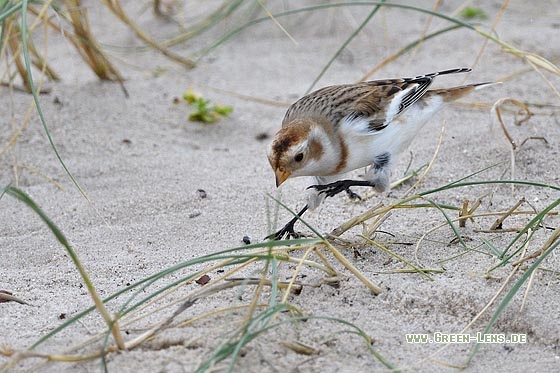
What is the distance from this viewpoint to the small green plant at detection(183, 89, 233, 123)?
5301 mm

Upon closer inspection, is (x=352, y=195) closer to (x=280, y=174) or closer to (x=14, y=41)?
(x=280, y=174)

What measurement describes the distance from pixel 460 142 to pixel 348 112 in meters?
1.10

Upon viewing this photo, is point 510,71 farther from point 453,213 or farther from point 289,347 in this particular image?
point 289,347

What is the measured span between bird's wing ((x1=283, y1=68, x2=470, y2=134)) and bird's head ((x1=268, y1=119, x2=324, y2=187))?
15 cm

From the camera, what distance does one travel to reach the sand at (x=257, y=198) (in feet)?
9.06

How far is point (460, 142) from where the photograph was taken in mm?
4621

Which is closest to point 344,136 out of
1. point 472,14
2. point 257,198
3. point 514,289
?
point 257,198

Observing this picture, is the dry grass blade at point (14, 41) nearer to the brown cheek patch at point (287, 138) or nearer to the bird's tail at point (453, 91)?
the brown cheek patch at point (287, 138)

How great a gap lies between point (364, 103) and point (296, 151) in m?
0.53

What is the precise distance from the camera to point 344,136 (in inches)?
144

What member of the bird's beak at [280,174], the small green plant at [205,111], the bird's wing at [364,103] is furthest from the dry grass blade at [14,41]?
the bird's beak at [280,174]

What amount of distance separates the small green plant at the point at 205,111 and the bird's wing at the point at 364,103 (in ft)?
4.71

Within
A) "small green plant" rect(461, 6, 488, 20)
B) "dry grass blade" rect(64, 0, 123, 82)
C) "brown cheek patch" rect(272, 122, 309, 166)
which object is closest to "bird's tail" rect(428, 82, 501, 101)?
"brown cheek patch" rect(272, 122, 309, 166)

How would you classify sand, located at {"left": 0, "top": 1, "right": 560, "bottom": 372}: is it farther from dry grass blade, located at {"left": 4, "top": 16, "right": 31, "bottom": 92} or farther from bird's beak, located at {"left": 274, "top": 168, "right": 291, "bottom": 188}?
bird's beak, located at {"left": 274, "top": 168, "right": 291, "bottom": 188}
